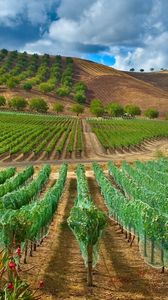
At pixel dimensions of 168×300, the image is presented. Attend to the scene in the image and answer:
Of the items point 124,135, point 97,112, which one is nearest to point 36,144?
point 124,135

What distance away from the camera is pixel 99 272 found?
959 inches

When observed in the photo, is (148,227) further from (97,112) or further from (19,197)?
(97,112)

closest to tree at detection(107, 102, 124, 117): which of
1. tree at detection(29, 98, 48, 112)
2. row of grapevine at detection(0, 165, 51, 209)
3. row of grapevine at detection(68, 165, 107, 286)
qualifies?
tree at detection(29, 98, 48, 112)

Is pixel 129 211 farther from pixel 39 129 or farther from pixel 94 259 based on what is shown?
pixel 39 129

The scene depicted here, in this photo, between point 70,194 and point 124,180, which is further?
point 70,194

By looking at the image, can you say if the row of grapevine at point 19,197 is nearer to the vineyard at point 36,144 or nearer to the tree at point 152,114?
the vineyard at point 36,144

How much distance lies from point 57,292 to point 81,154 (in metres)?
68.8

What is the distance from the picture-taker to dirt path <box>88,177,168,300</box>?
70.8 ft

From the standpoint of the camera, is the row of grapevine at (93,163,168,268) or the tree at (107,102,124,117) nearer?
the row of grapevine at (93,163,168,268)

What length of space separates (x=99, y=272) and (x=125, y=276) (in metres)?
1.49

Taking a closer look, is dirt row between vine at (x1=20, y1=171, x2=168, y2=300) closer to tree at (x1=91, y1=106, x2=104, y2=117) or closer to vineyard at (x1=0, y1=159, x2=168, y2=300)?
vineyard at (x1=0, y1=159, x2=168, y2=300)

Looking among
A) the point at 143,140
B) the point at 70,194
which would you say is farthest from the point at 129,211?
the point at 143,140

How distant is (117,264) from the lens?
25984mm

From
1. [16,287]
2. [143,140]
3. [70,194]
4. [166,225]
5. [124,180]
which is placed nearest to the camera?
[16,287]
